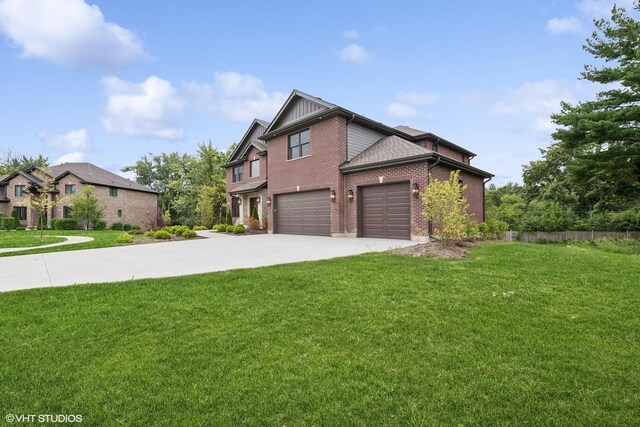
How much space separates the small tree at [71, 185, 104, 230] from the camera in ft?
89.1

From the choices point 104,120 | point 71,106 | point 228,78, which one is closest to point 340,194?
point 228,78

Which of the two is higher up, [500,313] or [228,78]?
[228,78]

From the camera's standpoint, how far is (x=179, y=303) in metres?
4.57

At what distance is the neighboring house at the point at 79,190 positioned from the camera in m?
31.8

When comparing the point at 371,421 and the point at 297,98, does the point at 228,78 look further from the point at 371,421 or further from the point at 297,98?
the point at 371,421

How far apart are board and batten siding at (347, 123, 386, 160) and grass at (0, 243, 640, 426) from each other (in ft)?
34.7

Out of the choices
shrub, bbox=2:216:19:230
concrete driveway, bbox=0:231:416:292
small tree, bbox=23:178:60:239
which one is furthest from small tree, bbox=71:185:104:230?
concrete driveway, bbox=0:231:416:292

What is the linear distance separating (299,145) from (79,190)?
88.7 feet

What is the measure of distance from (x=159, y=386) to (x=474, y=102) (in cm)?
2127

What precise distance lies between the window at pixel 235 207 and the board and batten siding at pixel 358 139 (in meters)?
12.4

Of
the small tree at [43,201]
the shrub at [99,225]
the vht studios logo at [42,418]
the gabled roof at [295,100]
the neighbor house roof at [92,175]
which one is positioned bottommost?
the vht studios logo at [42,418]

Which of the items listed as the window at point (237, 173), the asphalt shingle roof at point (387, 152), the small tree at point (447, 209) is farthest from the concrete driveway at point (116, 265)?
the window at point (237, 173)

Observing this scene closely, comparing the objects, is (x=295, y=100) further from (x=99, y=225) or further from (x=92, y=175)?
(x=92, y=175)

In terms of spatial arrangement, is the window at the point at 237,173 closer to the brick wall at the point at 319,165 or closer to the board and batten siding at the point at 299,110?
the brick wall at the point at 319,165
